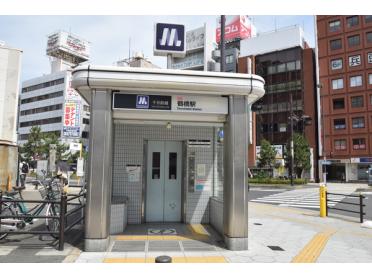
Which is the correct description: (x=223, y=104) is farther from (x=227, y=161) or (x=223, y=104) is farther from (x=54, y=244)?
(x=54, y=244)

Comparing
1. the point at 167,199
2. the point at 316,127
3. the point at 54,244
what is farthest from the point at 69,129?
the point at 316,127

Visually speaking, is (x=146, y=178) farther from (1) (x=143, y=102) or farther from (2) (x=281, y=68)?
(2) (x=281, y=68)

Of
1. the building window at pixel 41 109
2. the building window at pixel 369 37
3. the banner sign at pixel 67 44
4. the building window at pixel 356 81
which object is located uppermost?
the banner sign at pixel 67 44

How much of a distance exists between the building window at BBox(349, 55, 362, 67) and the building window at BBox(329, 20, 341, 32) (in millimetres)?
5272

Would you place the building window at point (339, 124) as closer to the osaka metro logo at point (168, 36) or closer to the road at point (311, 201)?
the road at point (311, 201)

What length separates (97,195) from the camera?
6277mm

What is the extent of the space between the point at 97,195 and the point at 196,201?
3609 mm

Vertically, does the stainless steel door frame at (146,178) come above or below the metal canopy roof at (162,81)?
below

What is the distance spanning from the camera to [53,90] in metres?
70.4

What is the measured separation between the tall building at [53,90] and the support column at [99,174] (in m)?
59.2

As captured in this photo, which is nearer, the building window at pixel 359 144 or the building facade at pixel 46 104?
the building window at pixel 359 144

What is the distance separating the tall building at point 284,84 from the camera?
48.5 metres

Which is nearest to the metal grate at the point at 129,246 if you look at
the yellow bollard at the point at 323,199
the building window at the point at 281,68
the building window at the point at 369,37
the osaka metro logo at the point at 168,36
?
the osaka metro logo at the point at 168,36
